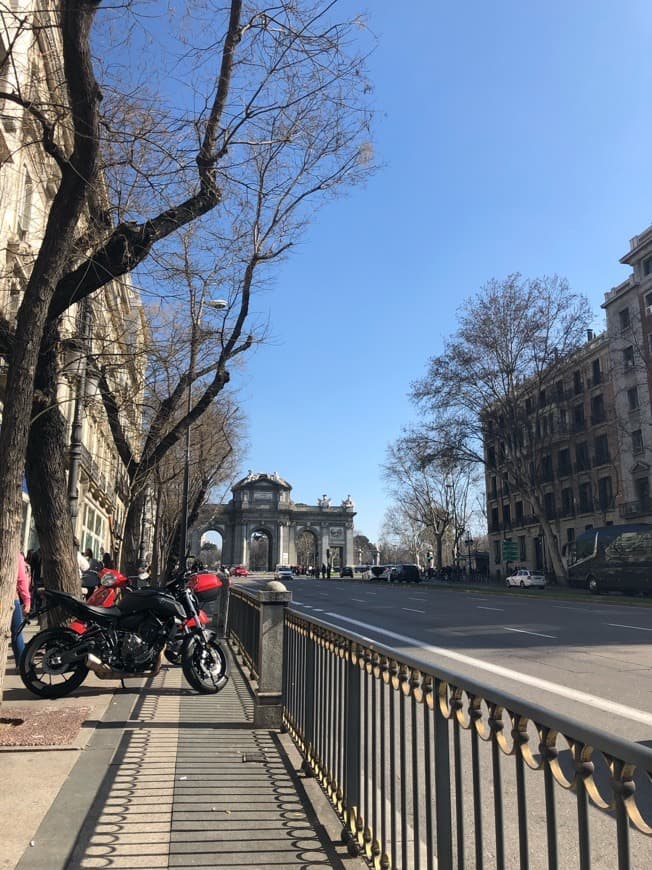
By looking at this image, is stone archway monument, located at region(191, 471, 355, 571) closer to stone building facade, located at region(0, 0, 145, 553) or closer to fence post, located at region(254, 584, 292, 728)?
stone building facade, located at region(0, 0, 145, 553)

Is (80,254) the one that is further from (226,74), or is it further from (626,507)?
(626,507)

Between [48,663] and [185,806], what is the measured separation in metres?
3.52

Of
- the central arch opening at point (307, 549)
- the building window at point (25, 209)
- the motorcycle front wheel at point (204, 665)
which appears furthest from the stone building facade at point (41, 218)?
the central arch opening at point (307, 549)

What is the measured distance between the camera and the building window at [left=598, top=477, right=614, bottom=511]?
47719 mm

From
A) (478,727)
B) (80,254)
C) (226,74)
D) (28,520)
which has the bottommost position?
(478,727)

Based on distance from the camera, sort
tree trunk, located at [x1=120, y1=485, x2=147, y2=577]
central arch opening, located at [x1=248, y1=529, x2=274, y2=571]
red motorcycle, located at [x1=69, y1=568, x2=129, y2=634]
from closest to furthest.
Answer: red motorcycle, located at [x1=69, y1=568, x2=129, y2=634] → tree trunk, located at [x1=120, y1=485, x2=147, y2=577] → central arch opening, located at [x1=248, y1=529, x2=274, y2=571]

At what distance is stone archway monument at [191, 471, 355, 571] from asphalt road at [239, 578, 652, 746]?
88.1 metres

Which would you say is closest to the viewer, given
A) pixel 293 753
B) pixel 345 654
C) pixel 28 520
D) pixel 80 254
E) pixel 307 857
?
pixel 307 857

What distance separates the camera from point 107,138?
24.6ft

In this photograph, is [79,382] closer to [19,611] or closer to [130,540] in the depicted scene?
[19,611]

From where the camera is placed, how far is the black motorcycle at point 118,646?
711cm

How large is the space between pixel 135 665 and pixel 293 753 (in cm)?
265

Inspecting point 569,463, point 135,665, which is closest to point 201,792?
point 135,665

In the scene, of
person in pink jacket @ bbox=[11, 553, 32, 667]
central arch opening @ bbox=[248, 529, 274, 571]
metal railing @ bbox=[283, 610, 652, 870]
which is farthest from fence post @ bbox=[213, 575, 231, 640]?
central arch opening @ bbox=[248, 529, 274, 571]
